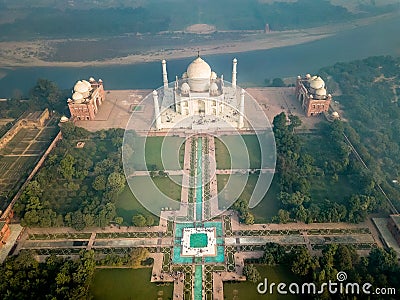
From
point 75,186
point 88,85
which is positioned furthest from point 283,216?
point 88,85

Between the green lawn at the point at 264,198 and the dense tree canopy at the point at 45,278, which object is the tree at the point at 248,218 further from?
the dense tree canopy at the point at 45,278

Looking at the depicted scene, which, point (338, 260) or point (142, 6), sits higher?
point (142, 6)

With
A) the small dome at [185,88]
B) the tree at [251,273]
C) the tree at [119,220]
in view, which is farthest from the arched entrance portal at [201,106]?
the tree at [251,273]

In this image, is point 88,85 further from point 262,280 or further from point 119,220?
point 262,280

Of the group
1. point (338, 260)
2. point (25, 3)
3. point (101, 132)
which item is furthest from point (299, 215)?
point (25, 3)

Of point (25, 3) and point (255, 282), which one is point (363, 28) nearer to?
point (255, 282)
